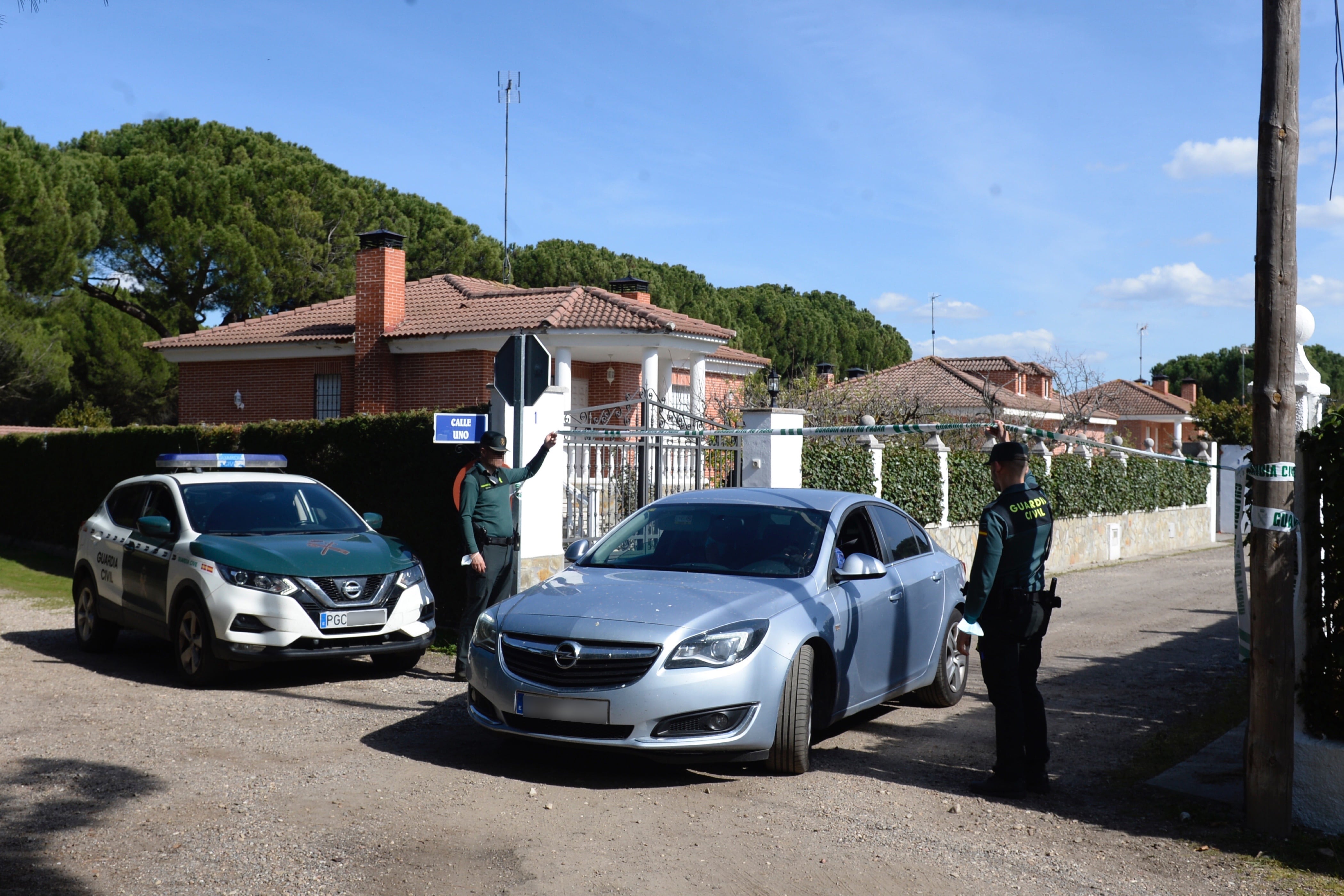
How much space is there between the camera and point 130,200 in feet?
124

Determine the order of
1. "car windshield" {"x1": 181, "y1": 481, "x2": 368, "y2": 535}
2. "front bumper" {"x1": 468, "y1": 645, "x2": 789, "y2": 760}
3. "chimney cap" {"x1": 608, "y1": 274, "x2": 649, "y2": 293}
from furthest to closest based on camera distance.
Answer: "chimney cap" {"x1": 608, "y1": 274, "x2": 649, "y2": 293} < "car windshield" {"x1": 181, "y1": 481, "x2": 368, "y2": 535} < "front bumper" {"x1": 468, "y1": 645, "x2": 789, "y2": 760}

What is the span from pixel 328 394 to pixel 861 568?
24971 mm

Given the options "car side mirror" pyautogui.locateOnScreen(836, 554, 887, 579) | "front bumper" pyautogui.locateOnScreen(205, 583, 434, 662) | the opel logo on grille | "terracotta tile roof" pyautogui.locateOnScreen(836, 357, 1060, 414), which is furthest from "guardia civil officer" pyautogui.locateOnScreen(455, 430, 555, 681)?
"terracotta tile roof" pyautogui.locateOnScreen(836, 357, 1060, 414)

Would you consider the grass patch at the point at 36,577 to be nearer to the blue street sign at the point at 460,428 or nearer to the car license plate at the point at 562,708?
the blue street sign at the point at 460,428

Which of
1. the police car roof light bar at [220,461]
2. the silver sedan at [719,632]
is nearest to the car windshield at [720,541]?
the silver sedan at [719,632]

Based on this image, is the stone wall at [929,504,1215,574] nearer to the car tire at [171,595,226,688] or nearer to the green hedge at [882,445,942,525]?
the green hedge at [882,445,942,525]

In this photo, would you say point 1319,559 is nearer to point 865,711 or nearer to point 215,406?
point 865,711

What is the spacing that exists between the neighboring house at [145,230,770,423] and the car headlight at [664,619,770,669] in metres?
17.9

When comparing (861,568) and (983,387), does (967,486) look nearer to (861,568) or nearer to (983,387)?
(861,568)

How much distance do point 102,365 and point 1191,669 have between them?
38087 millimetres

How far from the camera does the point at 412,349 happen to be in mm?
27688

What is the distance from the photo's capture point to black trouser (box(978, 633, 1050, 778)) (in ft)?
20.2

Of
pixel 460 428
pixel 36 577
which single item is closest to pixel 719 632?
pixel 460 428

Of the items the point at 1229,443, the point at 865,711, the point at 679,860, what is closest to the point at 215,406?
the point at 865,711
